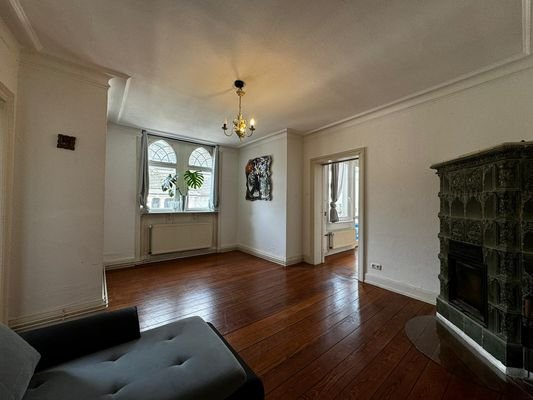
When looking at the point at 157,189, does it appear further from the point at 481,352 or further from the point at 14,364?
the point at 481,352

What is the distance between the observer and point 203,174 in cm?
531

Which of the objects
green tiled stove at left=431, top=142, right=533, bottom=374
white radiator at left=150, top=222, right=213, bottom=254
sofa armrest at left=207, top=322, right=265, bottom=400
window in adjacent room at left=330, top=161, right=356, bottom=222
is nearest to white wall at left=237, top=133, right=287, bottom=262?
white radiator at left=150, top=222, right=213, bottom=254

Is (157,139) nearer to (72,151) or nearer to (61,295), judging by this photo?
(72,151)

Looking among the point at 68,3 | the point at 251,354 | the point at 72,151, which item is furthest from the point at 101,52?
the point at 251,354

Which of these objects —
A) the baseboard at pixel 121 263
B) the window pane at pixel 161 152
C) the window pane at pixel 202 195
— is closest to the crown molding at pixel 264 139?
the window pane at pixel 202 195

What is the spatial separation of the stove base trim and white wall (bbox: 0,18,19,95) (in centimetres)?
443

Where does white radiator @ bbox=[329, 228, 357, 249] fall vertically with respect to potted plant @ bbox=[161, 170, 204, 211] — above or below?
below

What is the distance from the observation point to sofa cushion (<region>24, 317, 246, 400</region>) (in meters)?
0.96

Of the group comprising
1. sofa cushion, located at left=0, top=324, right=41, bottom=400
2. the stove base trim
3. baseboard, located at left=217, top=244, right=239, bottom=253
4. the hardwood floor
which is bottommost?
the hardwood floor

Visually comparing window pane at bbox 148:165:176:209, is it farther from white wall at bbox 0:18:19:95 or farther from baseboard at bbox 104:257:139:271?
white wall at bbox 0:18:19:95

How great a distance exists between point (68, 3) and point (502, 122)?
3.94 meters

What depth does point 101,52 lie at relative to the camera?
82.2 inches

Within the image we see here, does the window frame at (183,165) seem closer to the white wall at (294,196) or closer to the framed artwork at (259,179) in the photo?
the framed artwork at (259,179)

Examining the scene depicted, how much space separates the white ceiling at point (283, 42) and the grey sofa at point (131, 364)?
7.14 ft
